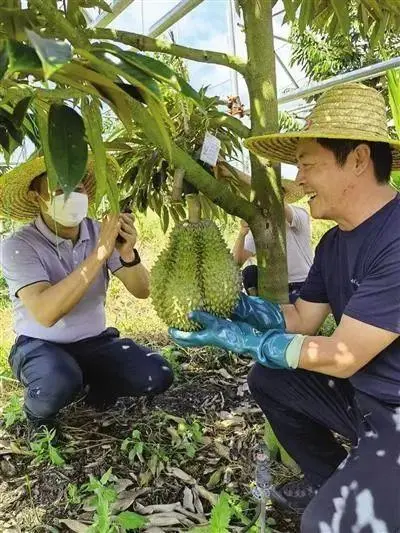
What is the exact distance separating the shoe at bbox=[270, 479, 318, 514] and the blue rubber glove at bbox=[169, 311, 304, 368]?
0.46 meters

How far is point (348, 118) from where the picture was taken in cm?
143

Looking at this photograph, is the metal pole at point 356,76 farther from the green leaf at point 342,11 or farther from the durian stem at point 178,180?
the durian stem at point 178,180

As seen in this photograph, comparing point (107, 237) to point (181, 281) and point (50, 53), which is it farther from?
point (50, 53)

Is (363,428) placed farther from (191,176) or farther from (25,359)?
(25,359)

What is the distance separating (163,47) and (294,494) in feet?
4.32

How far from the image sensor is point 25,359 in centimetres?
215

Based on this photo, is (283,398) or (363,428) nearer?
(363,428)

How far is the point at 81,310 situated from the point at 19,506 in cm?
75

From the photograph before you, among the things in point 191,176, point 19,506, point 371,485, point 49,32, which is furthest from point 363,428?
point 49,32

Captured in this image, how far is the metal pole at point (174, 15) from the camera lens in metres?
2.89

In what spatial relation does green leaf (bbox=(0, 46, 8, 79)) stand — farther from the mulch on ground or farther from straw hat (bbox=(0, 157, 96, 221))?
the mulch on ground

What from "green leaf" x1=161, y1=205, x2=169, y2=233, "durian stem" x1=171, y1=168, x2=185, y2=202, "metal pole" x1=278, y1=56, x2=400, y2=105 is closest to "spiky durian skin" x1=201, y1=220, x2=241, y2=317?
"durian stem" x1=171, y1=168, x2=185, y2=202

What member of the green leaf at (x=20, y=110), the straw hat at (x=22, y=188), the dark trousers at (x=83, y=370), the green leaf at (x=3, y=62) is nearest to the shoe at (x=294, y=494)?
the dark trousers at (x=83, y=370)

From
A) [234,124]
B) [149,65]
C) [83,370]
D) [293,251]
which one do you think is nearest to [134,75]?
[149,65]
